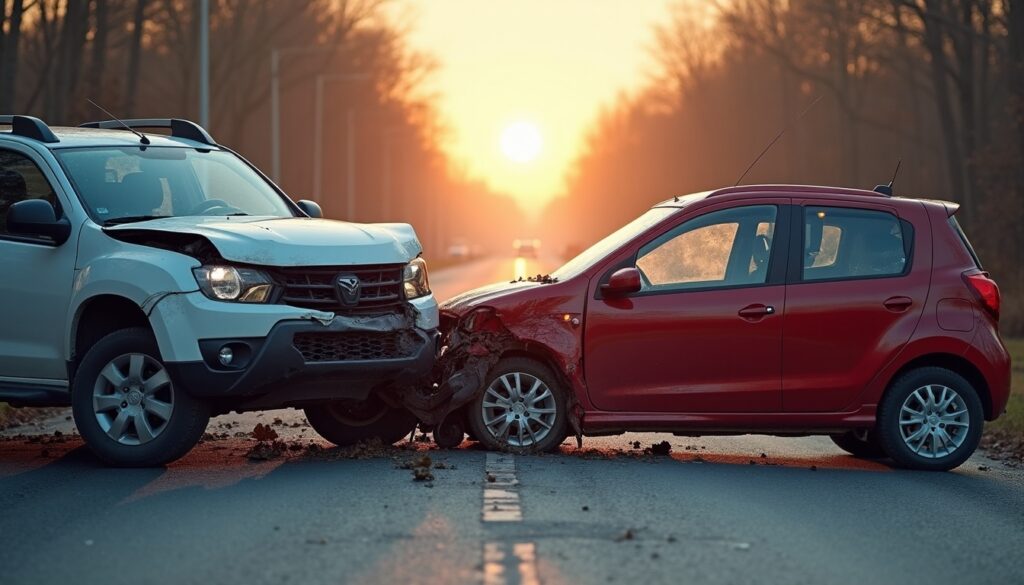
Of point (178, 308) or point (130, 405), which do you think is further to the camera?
point (130, 405)

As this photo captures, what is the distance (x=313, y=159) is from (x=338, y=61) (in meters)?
6.07

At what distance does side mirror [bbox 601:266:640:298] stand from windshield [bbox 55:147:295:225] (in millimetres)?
2387

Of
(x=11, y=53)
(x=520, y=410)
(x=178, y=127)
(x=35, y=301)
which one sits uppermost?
(x=11, y=53)

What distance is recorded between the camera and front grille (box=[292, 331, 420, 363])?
9.72m

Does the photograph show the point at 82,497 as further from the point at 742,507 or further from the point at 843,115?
the point at 843,115

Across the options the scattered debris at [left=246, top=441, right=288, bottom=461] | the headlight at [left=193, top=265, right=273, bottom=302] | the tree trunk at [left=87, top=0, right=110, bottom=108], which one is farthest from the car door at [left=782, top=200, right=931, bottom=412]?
the tree trunk at [left=87, top=0, right=110, bottom=108]

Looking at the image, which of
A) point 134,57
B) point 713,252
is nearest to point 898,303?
point 713,252

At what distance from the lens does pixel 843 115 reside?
64188 mm

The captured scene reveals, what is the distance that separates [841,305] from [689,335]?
98 cm

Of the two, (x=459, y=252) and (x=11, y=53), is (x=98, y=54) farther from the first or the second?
(x=459, y=252)

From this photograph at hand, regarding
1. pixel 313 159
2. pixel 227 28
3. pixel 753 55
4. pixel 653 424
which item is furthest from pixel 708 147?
pixel 653 424

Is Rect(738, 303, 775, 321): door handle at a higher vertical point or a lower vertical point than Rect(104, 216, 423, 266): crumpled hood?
lower

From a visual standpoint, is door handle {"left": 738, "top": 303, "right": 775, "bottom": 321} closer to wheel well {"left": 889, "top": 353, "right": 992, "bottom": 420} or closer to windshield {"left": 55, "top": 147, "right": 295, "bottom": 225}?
wheel well {"left": 889, "top": 353, "right": 992, "bottom": 420}

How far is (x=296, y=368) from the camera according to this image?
9594mm
